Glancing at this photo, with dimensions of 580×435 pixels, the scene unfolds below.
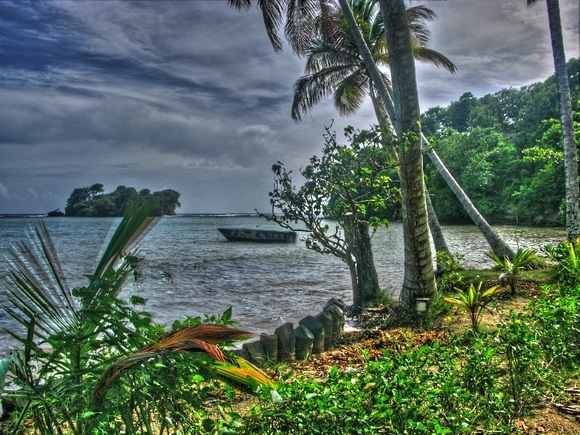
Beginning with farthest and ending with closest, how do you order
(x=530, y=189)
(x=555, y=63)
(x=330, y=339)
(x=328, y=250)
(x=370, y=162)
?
(x=530, y=189)
(x=555, y=63)
(x=328, y=250)
(x=370, y=162)
(x=330, y=339)

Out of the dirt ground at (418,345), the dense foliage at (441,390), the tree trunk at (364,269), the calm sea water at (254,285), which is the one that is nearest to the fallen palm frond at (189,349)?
the dense foliage at (441,390)

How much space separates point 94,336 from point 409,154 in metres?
5.58

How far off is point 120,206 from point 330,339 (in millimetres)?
4266

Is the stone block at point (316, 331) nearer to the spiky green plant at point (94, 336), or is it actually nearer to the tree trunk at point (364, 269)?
the tree trunk at point (364, 269)

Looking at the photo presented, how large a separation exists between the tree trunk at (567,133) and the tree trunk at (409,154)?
6.49m

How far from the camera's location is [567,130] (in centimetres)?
1120

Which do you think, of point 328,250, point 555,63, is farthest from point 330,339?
point 555,63

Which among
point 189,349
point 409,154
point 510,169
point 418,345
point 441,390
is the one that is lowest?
point 418,345

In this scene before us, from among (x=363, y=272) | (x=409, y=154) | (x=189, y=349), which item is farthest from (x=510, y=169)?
(x=189, y=349)

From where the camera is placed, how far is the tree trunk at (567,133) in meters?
11.0

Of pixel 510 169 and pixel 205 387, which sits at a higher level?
pixel 510 169

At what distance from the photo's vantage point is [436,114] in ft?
190

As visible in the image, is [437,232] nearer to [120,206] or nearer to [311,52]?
[311,52]

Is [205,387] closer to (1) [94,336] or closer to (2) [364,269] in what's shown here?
(1) [94,336]
